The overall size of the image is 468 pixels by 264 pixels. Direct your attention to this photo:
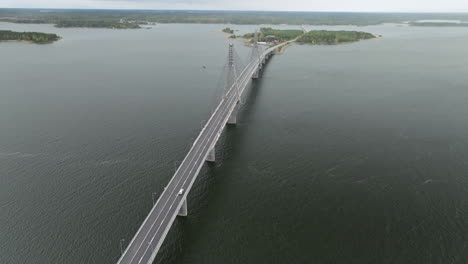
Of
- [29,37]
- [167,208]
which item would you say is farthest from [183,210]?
[29,37]

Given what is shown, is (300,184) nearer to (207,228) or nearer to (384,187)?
(384,187)

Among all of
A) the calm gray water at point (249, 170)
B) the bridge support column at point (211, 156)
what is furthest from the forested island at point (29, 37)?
the bridge support column at point (211, 156)

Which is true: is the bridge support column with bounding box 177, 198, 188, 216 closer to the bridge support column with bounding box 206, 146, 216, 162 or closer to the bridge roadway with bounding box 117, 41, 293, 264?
the bridge roadway with bounding box 117, 41, 293, 264

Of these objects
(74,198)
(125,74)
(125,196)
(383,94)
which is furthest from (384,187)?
(125,74)

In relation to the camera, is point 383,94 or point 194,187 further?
point 383,94

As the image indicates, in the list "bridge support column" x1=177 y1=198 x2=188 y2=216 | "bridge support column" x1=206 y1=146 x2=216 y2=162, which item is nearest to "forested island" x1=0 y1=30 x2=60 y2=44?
"bridge support column" x1=206 y1=146 x2=216 y2=162

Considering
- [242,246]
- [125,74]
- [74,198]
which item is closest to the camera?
[242,246]
